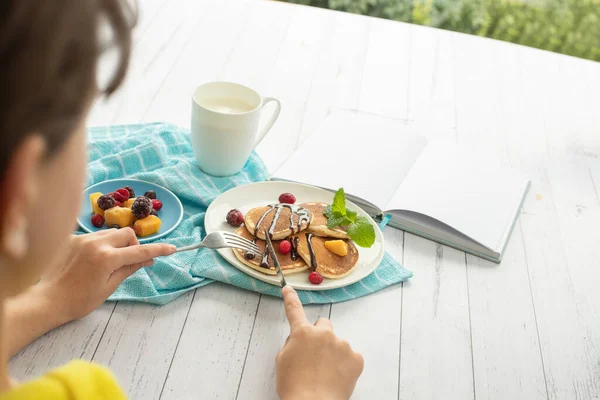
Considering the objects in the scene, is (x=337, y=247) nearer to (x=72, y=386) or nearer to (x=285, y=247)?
(x=285, y=247)

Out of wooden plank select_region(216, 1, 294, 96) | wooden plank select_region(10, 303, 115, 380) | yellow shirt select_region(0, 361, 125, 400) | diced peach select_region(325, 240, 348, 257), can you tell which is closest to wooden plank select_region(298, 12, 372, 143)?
wooden plank select_region(216, 1, 294, 96)

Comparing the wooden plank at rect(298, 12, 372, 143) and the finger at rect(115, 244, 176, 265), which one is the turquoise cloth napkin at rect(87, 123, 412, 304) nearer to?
the finger at rect(115, 244, 176, 265)

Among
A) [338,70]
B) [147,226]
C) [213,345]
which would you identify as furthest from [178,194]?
[338,70]

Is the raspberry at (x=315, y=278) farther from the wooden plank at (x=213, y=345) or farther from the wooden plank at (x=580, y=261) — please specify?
the wooden plank at (x=580, y=261)

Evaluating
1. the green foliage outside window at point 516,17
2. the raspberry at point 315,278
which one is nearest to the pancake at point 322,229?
the raspberry at point 315,278

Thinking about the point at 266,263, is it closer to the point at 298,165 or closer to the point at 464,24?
the point at 298,165

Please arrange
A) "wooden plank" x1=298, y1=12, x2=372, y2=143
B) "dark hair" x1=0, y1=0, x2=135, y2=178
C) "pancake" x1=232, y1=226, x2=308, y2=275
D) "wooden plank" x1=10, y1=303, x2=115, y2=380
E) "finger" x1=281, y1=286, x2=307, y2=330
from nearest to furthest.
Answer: "dark hair" x1=0, y1=0, x2=135, y2=178 → "wooden plank" x1=10, y1=303, x2=115, y2=380 → "finger" x1=281, y1=286, x2=307, y2=330 → "pancake" x1=232, y1=226, x2=308, y2=275 → "wooden plank" x1=298, y1=12, x2=372, y2=143

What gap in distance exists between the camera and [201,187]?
1.33 metres

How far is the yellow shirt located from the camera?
506mm

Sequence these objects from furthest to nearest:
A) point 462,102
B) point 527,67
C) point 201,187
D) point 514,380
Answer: point 527,67 < point 462,102 < point 201,187 < point 514,380

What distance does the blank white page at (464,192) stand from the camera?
1.32m

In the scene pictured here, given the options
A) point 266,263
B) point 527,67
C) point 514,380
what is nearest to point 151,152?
point 266,263

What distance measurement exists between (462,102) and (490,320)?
894 millimetres

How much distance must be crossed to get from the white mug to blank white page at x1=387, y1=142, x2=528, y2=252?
312 millimetres
